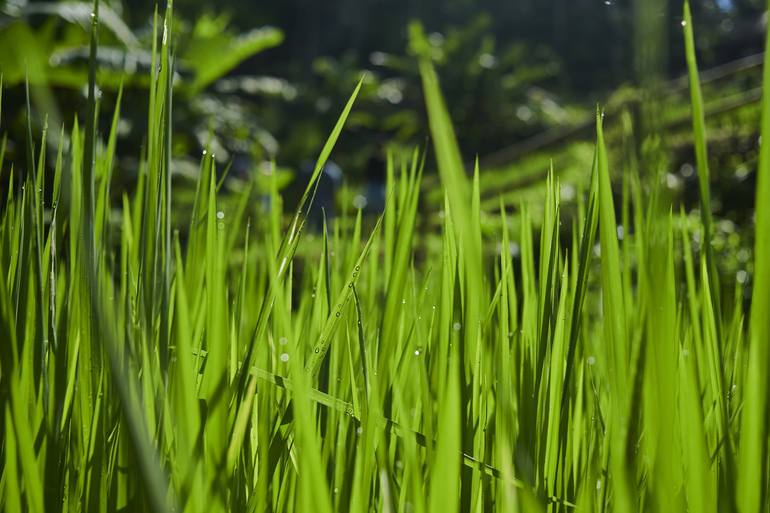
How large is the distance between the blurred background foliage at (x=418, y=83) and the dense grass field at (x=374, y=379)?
4cm

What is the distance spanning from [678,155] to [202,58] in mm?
4478

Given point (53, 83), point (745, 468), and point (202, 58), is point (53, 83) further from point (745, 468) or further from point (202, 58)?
point (745, 468)

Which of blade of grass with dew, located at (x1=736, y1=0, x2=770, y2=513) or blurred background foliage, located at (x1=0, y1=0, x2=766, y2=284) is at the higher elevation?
blurred background foliage, located at (x1=0, y1=0, x2=766, y2=284)

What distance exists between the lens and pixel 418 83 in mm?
12742

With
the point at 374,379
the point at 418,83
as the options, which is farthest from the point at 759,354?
the point at 418,83

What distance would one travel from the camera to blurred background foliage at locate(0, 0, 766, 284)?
0.83m

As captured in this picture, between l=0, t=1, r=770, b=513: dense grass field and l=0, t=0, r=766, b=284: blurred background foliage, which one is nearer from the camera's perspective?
l=0, t=1, r=770, b=513: dense grass field

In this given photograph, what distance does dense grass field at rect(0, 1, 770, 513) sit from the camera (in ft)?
0.73

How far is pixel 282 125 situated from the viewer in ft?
40.6

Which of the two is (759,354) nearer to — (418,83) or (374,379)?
(374,379)

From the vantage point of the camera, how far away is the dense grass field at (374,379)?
0.22 m

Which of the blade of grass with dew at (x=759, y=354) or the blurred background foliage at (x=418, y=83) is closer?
the blade of grass with dew at (x=759, y=354)

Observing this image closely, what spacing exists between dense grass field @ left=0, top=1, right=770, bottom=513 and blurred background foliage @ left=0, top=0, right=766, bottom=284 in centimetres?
4

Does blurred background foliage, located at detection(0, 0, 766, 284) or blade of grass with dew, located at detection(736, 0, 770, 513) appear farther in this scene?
blurred background foliage, located at detection(0, 0, 766, 284)
